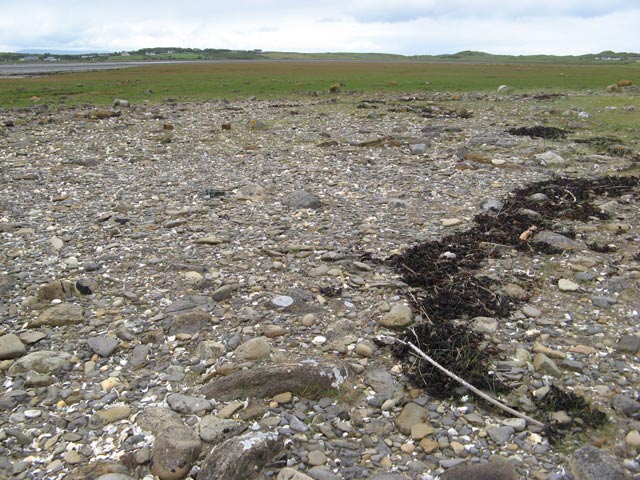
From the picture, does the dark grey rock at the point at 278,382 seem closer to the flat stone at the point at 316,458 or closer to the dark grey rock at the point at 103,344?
the flat stone at the point at 316,458

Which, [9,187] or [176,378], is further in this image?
[9,187]

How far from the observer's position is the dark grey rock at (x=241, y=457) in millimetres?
4336

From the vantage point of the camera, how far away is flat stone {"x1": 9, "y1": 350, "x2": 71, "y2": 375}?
20.0 feet

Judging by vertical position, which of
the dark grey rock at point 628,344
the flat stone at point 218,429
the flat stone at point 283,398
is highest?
the dark grey rock at point 628,344

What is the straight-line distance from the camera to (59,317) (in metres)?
7.22

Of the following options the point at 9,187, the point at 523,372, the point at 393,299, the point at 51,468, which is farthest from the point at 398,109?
the point at 51,468

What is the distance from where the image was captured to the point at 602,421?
4855mm

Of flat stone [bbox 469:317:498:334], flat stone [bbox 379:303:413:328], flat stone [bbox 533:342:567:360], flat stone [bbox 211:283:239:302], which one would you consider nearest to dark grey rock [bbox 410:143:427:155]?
flat stone [bbox 211:283:239:302]

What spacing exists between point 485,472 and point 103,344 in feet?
15.9

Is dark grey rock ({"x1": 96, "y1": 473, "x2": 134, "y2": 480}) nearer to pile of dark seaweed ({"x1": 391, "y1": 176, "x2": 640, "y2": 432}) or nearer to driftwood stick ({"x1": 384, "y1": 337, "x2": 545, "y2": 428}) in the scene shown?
pile of dark seaweed ({"x1": 391, "y1": 176, "x2": 640, "y2": 432})

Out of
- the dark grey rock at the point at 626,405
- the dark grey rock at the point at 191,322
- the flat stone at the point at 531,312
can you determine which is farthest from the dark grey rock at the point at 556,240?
the dark grey rock at the point at 191,322

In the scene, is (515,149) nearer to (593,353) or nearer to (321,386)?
(593,353)

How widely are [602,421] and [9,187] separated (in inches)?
602

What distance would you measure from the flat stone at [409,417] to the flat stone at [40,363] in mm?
4118
